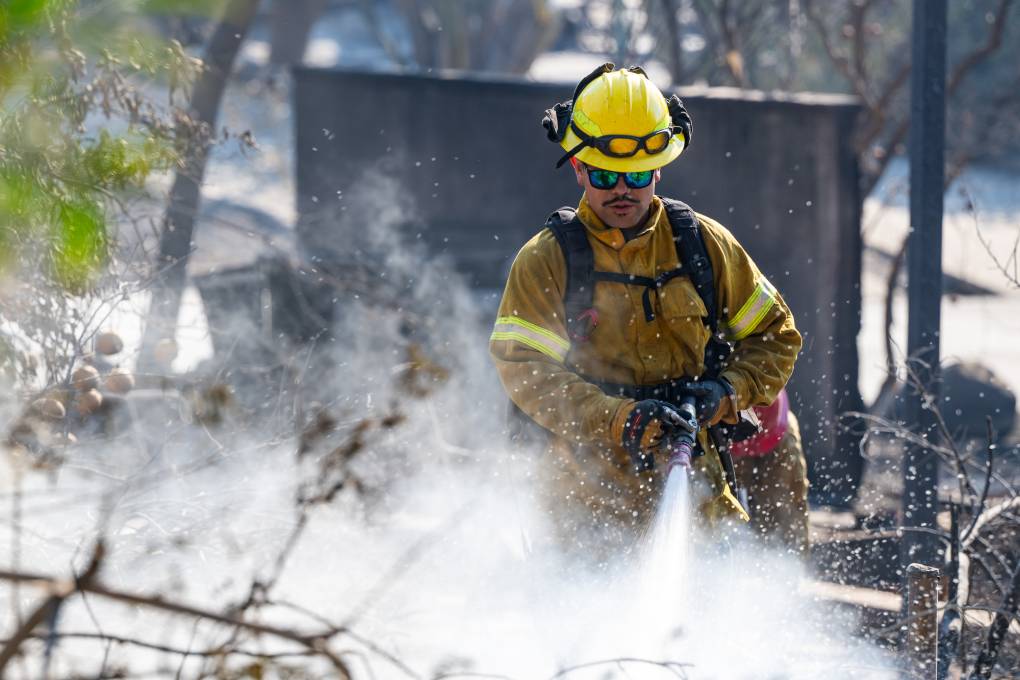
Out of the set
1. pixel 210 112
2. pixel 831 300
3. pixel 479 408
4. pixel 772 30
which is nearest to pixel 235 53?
pixel 210 112

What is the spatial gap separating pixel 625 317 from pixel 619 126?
20.5 inches

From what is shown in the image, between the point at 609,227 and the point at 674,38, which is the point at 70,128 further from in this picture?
the point at 674,38

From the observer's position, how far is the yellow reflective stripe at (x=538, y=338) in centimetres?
370

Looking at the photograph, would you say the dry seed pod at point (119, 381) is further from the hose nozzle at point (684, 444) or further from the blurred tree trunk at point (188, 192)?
the hose nozzle at point (684, 444)

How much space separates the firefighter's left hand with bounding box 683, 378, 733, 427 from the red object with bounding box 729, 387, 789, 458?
431 mm

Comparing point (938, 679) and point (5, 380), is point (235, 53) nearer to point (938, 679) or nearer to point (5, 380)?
point (5, 380)

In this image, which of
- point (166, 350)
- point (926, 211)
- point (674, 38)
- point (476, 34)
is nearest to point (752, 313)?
point (926, 211)

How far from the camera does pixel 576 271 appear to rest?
373cm

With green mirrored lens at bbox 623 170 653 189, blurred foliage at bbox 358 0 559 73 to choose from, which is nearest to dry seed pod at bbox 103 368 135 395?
green mirrored lens at bbox 623 170 653 189

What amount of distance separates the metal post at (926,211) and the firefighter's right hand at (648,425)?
6.79 ft

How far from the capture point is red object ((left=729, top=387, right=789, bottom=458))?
4.11 m

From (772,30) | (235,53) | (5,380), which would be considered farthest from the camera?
(772,30)

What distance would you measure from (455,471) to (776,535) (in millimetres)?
2881

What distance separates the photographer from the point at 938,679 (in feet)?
12.3
